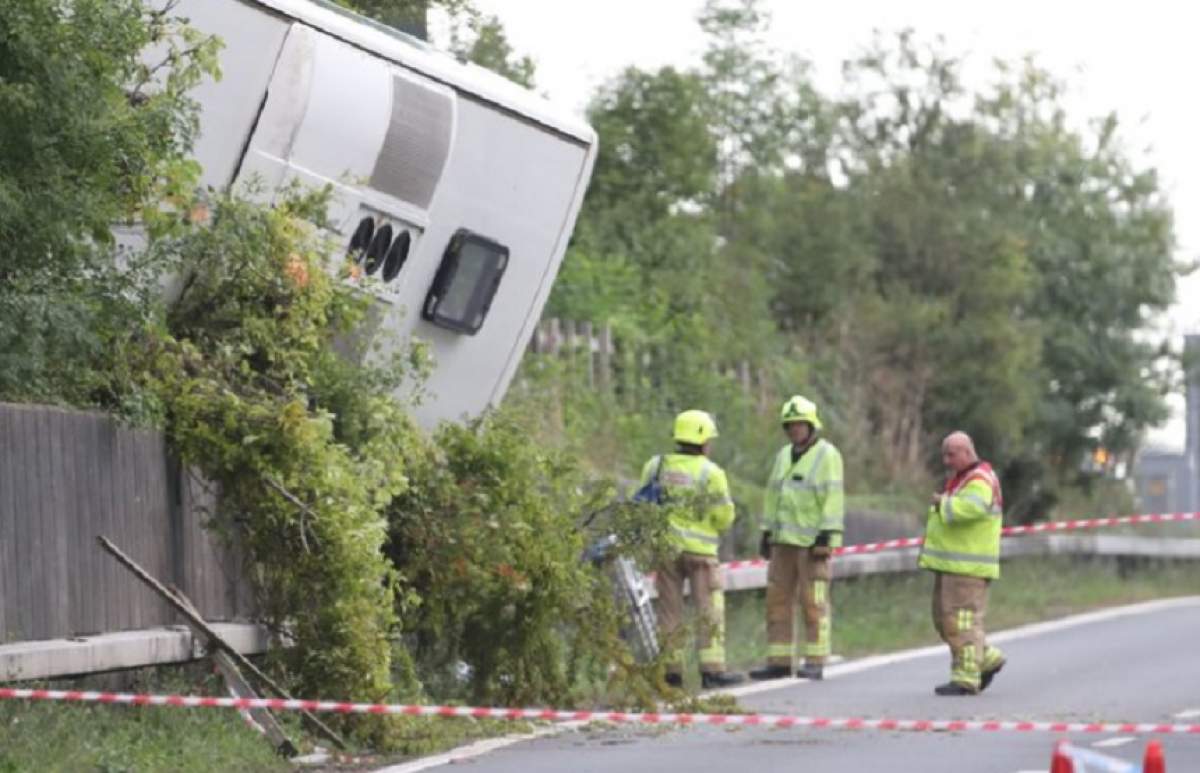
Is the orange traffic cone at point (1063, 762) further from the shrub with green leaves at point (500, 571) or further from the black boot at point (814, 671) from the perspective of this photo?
the black boot at point (814, 671)

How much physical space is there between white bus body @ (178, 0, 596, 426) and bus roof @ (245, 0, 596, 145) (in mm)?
13

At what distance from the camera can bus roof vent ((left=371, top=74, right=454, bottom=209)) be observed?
15844 millimetres

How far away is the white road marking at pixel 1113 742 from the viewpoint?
13.5 m

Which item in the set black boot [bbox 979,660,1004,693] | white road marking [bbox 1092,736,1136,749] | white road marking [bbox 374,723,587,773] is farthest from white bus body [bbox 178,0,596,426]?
white road marking [bbox 1092,736,1136,749]

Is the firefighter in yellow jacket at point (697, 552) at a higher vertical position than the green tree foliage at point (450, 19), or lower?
lower

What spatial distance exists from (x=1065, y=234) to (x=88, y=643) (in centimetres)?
2554

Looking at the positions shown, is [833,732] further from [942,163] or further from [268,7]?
[942,163]

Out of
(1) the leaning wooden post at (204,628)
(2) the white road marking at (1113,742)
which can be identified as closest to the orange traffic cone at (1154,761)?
(2) the white road marking at (1113,742)

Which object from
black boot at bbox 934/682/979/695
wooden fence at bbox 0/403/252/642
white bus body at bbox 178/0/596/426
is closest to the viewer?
wooden fence at bbox 0/403/252/642

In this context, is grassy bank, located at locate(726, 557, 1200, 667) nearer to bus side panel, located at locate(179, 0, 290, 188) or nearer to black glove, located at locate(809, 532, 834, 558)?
black glove, located at locate(809, 532, 834, 558)

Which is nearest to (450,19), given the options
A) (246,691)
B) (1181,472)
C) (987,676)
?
(987,676)

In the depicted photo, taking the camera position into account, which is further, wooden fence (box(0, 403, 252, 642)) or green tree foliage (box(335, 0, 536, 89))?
green tree foliage (box(335, 0, 536, 89))

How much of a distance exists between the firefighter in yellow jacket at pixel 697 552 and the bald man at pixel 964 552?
4.14 ft

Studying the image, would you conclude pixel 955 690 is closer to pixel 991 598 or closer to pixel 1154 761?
pixel 991 598
